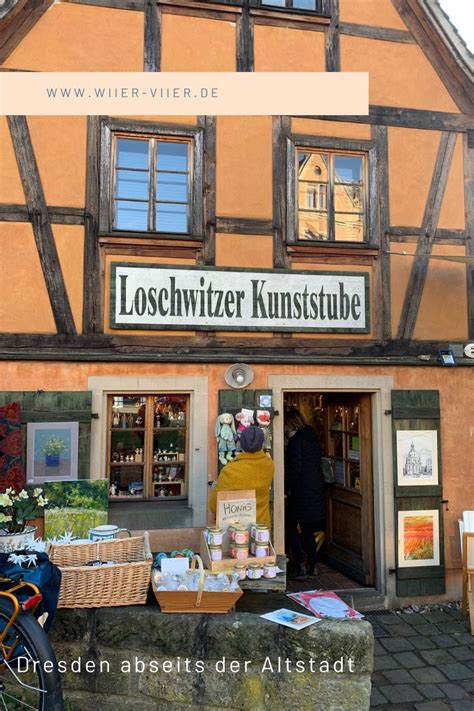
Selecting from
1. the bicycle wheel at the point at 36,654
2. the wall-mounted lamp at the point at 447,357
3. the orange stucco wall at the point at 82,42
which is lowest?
the bicycle wheel at the point at 36,654

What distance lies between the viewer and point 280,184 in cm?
603

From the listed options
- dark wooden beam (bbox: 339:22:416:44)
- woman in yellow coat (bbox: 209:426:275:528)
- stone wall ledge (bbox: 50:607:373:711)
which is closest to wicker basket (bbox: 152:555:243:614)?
stone wall ledge (bbox: 50:607:373:711)

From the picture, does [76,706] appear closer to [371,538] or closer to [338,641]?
[338,641]

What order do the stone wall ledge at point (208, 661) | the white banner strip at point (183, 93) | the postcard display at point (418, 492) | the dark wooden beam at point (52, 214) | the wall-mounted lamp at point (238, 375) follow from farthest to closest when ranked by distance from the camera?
the postcard display at point (418, 492), the wall-mounted lamp at point (238, 375), the white banner strip at point (183, 93), the dark wooden beam at point (52, 214), the stone wall ledge at point (208, 661)

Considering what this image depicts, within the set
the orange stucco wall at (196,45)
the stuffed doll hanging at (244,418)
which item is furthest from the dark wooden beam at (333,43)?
the stuffed doll hanging at (244,418)

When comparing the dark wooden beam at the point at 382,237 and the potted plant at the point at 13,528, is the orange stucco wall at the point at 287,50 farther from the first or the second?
the potted plant at the point at 13,528

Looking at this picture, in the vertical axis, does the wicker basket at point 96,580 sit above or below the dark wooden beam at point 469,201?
below

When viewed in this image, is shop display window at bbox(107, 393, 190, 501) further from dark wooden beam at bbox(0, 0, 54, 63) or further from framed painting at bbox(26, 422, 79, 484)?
dark wooden beam at bbox(0, 0, 54, 63)

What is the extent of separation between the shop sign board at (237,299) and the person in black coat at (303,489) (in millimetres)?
1378

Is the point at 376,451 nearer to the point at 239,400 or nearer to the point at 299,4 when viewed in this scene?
the point at 239,400

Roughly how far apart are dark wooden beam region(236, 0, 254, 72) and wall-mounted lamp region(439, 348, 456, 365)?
12.4 ft

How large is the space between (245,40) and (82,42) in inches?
68.4

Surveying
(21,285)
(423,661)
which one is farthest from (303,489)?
(21,285)

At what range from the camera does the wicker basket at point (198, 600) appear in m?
3.26
